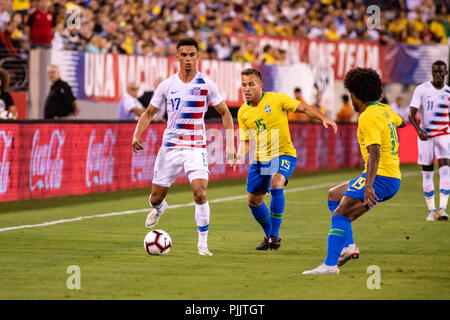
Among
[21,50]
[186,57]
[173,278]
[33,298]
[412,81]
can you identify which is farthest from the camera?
[412,81]

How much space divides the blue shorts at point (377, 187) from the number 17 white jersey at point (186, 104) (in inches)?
88.8

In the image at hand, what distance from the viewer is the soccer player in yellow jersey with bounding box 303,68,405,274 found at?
854 centimetres

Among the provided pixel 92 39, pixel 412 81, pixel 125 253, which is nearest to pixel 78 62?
pixel 92 39

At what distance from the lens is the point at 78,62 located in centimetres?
1989

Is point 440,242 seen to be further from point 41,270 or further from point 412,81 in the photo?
point 412,81

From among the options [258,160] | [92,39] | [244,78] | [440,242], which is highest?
[92,39]

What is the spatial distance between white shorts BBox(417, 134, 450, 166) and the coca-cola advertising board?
20.9ft

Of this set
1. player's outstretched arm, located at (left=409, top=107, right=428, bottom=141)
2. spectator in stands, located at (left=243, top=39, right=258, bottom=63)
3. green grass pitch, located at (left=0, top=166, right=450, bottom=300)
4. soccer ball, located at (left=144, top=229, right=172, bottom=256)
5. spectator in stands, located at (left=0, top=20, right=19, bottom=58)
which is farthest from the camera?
spectator in stands, located at (left=243, top=39, right=258, bottom=63)

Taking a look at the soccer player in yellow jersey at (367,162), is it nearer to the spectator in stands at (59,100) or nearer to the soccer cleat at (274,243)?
the soccer cleat at (274,243)

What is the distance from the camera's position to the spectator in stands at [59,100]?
18.2 m

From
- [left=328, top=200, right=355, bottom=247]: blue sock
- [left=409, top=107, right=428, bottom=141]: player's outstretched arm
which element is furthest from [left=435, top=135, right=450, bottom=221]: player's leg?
[left=328, top=200, right=355, bottom=247]: blue sock

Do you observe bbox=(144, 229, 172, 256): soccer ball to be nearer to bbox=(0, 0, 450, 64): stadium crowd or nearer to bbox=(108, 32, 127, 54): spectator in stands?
bbox=(0, 0, 450, 64): stadium crowd

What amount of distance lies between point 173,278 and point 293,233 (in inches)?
163

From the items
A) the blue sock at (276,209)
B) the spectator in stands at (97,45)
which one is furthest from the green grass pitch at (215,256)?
the spectator in stands at (97,45)
